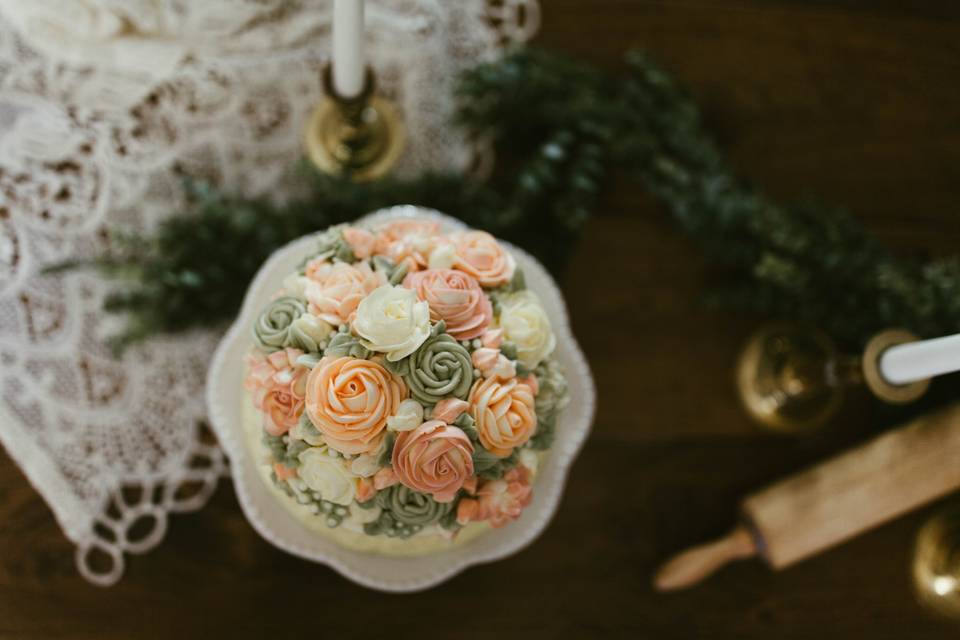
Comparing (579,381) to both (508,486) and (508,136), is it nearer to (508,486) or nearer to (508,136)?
(508,486)

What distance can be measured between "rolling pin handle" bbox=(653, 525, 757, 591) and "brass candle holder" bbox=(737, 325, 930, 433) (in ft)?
0.50

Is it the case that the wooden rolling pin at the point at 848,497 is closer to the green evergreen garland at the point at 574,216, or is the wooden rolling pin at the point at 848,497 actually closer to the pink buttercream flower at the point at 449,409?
the green evergreen garland at the point at 574,216

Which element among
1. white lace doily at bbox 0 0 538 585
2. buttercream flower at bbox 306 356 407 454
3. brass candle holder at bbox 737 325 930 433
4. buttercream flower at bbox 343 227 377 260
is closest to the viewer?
buttercream flower at bbox 306 356 407 454

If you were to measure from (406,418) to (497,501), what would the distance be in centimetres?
12

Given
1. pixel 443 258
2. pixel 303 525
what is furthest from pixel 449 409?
pixel 303 525

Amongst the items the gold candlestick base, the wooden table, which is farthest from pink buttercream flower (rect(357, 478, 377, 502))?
the gold candlestick base

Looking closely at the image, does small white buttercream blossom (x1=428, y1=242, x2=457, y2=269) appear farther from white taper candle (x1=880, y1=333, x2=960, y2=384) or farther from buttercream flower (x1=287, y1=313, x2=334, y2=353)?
white taper candle (x1=880, y1=333, x2=960, y2=384)

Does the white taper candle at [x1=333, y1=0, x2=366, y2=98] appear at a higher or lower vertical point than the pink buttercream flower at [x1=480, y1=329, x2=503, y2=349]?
higher

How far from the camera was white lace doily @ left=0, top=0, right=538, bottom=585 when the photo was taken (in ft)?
2.82

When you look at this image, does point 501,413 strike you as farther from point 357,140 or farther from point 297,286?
point 357,140

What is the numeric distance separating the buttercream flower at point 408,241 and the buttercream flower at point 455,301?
1.4 inches

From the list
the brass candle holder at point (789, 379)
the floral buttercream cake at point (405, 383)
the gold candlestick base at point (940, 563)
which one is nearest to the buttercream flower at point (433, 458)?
the floral buttercream cake at point (405, 383)

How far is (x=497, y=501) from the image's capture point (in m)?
0.63

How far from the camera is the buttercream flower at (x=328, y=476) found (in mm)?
593
